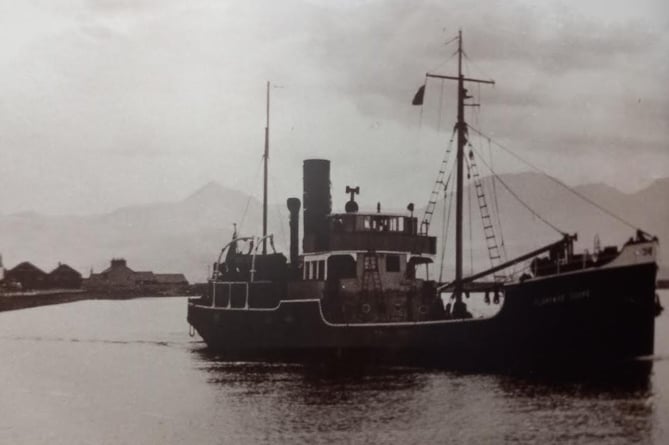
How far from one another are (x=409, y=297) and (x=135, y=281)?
33.4 metres

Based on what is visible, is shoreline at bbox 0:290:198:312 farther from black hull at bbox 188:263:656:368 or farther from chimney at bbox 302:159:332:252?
black hull at bbox 188:263:656:368

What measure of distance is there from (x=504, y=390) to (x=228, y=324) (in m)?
7.43

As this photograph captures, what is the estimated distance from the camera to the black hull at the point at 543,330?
1499cm

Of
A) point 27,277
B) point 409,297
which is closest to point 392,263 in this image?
point 409,297

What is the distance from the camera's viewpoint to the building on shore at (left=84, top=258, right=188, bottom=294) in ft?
131

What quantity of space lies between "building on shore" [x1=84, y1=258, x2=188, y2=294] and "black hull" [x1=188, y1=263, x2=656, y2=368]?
74.6 ft

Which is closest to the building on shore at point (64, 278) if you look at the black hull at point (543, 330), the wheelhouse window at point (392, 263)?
the wheelhouse window at point (392, 263)

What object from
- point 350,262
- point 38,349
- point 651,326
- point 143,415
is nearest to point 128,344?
point 38,349

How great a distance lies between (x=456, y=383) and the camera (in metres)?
14.8

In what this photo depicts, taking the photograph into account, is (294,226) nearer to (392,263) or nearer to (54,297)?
(392,263)

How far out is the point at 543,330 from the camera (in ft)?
49.5

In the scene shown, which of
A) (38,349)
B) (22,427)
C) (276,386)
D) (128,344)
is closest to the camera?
(22,427)

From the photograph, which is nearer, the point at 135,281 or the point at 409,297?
the point at 409,297

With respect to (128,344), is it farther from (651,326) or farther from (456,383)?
(651,326)
